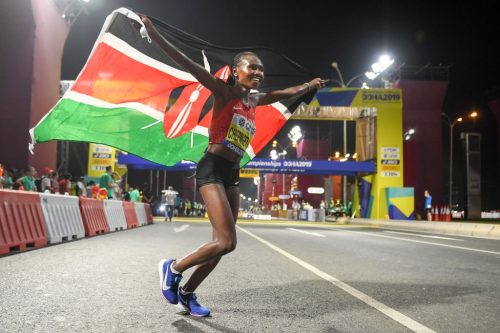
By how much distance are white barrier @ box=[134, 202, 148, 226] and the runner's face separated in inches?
675

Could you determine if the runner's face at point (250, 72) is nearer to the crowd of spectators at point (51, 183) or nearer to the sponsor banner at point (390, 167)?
the crowd of spectators at point (51, 183)

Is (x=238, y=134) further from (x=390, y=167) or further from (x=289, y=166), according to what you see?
(x=289, y=166)

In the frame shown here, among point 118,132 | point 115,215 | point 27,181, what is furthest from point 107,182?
point 118,132

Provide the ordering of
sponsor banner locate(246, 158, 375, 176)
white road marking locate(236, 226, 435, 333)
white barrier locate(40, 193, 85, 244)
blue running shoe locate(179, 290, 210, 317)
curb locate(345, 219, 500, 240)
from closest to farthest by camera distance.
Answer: white road marking locate(236, 226, 435, 333) → blue running shoe locate(179, 290, 210, 317) → white barrier locate(40, 193, 85, 244) → curb locate(345, 219, 500, 240) → sponsor banner locate(246, 158, 375, 176)

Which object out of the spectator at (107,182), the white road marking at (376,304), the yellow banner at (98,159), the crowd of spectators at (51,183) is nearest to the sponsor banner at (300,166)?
the yellow banner at (98,159)

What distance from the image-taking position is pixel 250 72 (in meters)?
3.97

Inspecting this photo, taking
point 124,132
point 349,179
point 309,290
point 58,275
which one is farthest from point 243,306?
point 349,179

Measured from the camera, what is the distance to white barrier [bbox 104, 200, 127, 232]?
49.6ft

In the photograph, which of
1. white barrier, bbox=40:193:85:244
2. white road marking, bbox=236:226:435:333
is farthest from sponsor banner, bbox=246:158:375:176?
white road marking, bbox=236:226:435:333

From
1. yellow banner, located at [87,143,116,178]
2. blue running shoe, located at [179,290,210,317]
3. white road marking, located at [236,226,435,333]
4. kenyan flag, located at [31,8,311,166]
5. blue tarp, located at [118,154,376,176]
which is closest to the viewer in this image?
white road marking, located at [236,226,435,333]

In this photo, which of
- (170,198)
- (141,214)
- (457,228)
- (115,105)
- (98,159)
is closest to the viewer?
(115,105)

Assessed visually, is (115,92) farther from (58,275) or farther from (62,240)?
(58,275)

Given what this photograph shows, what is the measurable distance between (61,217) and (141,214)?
11.0 meters

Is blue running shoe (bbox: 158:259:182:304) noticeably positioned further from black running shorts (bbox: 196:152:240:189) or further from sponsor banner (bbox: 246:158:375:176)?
sponsor banner (bbox: 246:158:375:176)
